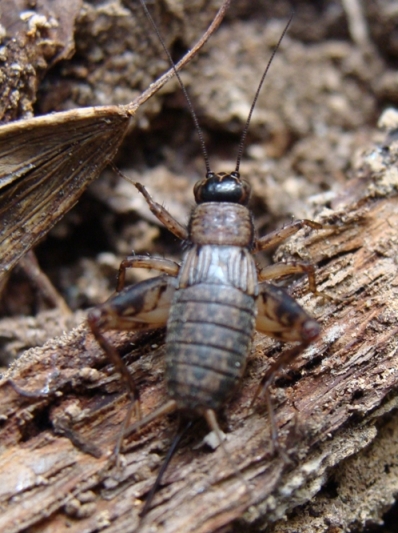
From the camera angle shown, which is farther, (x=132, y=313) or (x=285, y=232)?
(x=285, y=232)

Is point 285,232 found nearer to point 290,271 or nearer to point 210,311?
point 290,271

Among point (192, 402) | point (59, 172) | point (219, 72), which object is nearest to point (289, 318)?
point (192, 402)

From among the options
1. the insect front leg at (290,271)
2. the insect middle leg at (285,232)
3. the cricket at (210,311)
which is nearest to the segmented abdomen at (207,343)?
the cricket at (210,311)

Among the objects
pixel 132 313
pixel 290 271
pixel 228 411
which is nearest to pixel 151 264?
pixel 132 313

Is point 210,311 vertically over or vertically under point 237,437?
over

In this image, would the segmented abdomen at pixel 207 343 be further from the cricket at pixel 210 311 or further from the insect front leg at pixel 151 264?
the insect front leg at pixel 151 264

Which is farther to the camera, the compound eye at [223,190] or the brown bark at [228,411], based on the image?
the compound eye at [223,190]
